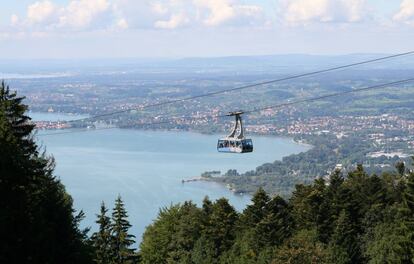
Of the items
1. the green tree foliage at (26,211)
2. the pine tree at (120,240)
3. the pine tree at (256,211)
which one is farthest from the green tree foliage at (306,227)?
the green tree foliage at (26,211)

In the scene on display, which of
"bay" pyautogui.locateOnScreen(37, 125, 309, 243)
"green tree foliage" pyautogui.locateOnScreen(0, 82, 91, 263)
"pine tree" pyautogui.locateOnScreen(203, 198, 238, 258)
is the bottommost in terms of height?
"bay" pyautogui.locateOnScreen(37, 125, 309, 243)

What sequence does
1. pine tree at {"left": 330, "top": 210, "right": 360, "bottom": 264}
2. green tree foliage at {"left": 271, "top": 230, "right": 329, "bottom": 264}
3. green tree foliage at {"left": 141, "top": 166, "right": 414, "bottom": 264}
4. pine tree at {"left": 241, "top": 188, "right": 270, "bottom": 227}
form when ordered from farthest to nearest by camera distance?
1. pine tree at {"left": 241, "top": 188, "right": 270, "bottom": 227}
2. pine tree at {"left": 330, "top": 210, "right": 360, "bottom": 264}
3. green tree foliage at {"left": 141, "top": 166, "right": 414, "bottom": 264}
4. green tree foliage at {"left": 271, "top": 230, "right": 329, "bottom": 264}

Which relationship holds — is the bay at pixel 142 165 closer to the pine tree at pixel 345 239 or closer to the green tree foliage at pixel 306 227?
the green tree foliage at pixel 306 227

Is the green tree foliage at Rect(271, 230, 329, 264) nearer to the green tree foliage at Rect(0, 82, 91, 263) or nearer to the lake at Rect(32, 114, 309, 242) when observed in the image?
the green tree foliage at Rect(0, 82, 91, 263)

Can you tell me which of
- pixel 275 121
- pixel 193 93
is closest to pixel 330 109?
pixel 275 121

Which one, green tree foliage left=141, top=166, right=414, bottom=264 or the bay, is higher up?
green tree foliage left=141, top=166, right=414, bottom=264

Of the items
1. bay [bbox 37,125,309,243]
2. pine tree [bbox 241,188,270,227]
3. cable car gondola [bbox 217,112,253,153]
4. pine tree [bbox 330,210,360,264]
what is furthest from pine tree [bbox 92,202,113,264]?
bay [bbox 37,125,309,243]

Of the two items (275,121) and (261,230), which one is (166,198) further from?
(275,121)
